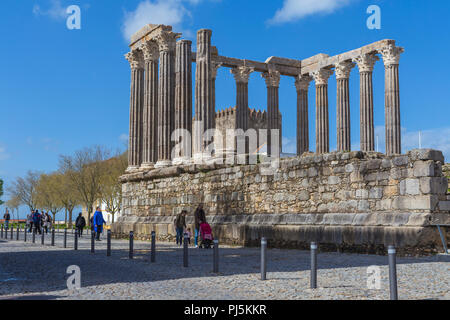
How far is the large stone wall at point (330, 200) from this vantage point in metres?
12.5

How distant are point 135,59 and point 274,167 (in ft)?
48.4

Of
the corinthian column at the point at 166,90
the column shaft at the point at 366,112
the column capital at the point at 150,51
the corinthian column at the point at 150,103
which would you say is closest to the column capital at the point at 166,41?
the corinthian column at the point at 166,90

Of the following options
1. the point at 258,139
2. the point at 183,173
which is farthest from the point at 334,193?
the point at 258,139

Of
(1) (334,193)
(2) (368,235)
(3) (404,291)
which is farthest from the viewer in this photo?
(1) (334,193)

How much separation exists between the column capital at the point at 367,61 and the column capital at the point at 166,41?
10.1 m

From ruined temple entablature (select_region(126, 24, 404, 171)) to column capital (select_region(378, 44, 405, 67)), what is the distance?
44 millimetres

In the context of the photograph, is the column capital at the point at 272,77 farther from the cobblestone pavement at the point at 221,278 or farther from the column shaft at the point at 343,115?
the cobblestone pavement at the point at 221,278

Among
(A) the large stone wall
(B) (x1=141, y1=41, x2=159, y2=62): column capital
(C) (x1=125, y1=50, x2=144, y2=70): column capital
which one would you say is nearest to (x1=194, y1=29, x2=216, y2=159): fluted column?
(A) the large stone wall

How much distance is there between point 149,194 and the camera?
25.8 m

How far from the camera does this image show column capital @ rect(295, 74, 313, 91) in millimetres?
34688

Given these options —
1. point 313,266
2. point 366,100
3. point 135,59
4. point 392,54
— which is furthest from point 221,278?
point 366,100

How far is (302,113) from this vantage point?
3531cm

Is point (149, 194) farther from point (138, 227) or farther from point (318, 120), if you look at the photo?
point (318, 120)
